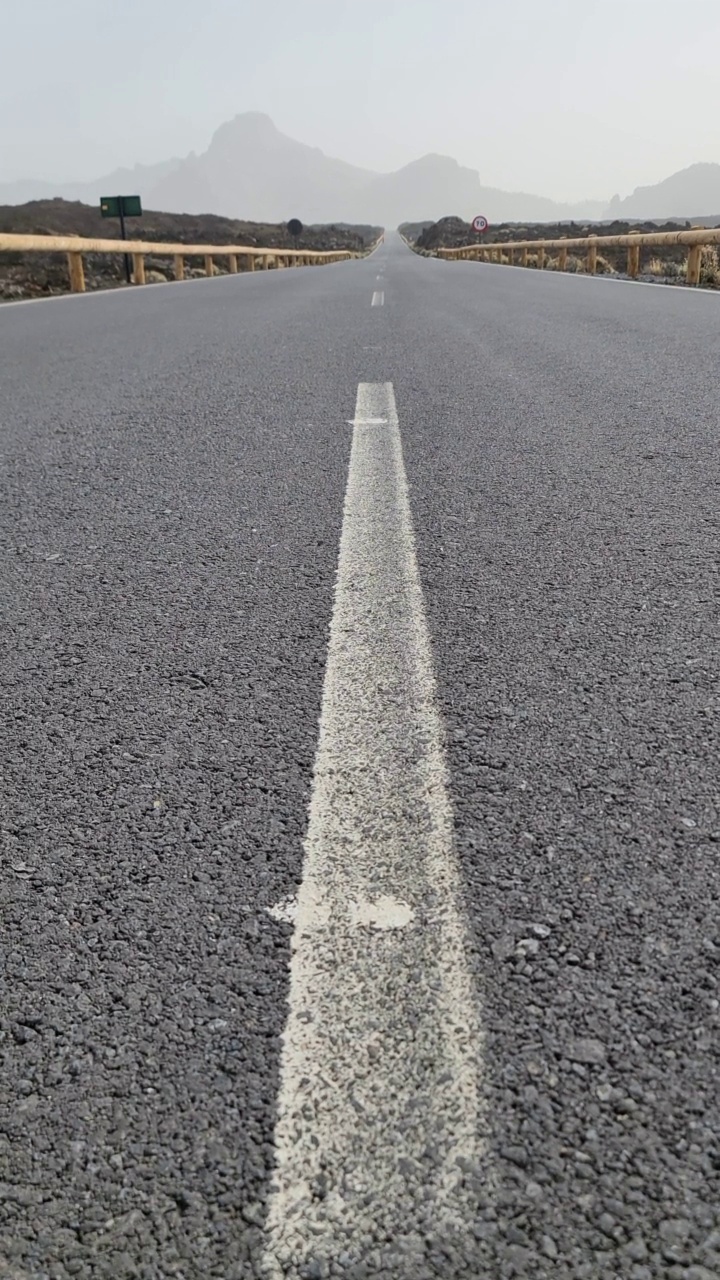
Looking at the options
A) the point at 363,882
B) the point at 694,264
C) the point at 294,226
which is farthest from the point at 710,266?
the point at 294,226

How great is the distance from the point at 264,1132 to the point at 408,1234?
180 mm

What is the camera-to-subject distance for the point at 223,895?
1.32 meters

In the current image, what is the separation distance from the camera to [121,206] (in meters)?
24.2

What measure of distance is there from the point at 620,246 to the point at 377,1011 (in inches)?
705

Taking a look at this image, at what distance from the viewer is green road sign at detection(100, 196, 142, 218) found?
24.1 m

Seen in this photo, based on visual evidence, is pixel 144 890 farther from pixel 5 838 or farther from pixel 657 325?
pixel 657 325

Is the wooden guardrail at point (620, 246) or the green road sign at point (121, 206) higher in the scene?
the green road sign at point (121, 206)

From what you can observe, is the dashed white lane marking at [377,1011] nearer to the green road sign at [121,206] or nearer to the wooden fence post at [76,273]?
the wooden fence post at [76,273]

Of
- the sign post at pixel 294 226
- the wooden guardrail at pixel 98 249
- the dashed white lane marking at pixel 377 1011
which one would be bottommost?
the dashed white lane marking at pixel 377 1011

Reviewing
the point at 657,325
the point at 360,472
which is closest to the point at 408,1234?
the point at 360,472

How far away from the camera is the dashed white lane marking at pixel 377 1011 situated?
888mm

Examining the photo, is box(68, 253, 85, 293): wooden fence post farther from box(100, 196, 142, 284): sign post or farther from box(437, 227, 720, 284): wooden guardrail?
box(100, 196, 142, 284): sign post

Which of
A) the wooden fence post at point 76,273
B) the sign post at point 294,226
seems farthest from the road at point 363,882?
the sign post at point 294,226

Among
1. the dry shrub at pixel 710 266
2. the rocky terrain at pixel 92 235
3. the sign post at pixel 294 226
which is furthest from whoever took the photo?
the sign post at pixel 294 226
